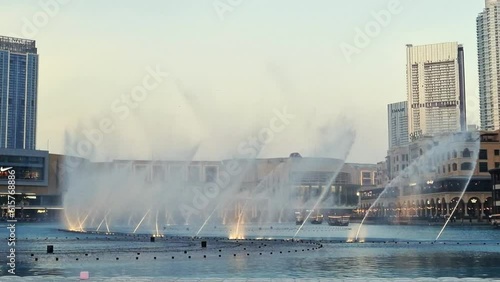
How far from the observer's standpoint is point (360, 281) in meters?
32.7

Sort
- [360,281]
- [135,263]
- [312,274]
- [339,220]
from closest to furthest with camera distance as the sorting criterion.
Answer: [360,281]
[312,274]
[135,263]
[339,220]

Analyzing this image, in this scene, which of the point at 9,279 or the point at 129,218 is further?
the point at 129,218

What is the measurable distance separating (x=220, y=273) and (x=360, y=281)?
12264 mm

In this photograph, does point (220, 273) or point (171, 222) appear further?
point (171, 222)

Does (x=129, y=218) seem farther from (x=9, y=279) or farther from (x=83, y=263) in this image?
(x=9, y=279)

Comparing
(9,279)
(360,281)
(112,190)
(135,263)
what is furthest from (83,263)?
(112,190)

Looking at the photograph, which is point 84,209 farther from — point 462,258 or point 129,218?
point 462,258

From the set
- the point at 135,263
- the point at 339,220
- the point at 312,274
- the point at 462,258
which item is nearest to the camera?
the point at 312,274

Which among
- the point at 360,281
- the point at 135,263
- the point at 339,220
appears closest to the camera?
the point at 360,281

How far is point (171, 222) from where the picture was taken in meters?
198

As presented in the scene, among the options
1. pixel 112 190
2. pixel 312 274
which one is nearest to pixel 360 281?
pixel 312 274

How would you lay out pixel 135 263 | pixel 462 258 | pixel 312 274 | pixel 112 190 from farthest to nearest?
pixel 112 190 < pixel 462 258 < pixel 135 263 < pixel 312 274

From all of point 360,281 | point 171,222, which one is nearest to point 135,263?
point 360,281

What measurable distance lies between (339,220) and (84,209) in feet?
252
